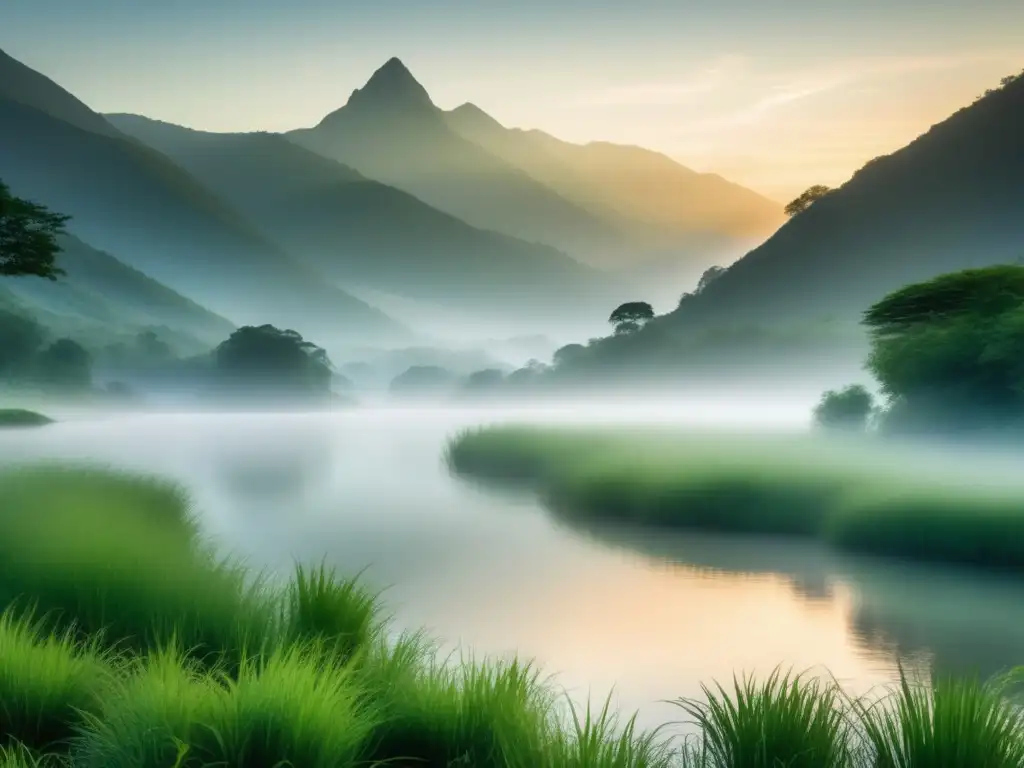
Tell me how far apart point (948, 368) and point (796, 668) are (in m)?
48.7

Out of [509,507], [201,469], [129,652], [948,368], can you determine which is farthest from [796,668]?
[948,368]

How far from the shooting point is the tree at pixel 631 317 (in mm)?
165625

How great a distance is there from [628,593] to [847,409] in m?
63.1

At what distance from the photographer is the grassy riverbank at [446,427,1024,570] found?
26.8 metres

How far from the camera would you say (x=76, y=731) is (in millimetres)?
8156

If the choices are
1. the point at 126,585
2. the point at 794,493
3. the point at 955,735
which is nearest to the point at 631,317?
the point at 794,493

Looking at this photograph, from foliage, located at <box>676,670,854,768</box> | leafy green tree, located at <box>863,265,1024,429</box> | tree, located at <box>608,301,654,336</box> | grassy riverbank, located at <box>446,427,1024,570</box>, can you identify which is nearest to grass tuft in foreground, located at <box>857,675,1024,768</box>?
foliage, located at <box>676,670,854,768</box>

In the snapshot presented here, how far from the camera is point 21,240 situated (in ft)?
165

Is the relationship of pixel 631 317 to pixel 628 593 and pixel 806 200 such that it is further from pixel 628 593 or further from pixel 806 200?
pixel 628 593

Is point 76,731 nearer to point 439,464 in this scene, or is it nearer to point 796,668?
point 796,668

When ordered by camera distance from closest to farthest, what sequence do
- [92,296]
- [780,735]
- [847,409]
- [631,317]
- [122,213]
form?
1. [780,735]
2. [847,409]
3. [631,317]
4. [92,296]
5. [122,213]

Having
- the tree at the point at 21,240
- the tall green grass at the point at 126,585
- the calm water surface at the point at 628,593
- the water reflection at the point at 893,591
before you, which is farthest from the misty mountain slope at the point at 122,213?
the tall green grass at the point at 126,585

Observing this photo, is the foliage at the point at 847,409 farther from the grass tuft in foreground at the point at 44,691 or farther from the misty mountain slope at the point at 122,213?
the misty mountain slope at the point at 122,213

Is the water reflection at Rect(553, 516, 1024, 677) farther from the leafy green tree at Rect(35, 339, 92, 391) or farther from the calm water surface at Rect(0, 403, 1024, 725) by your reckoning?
the leafy green tree at Rect(35, 339, 92, 391)
